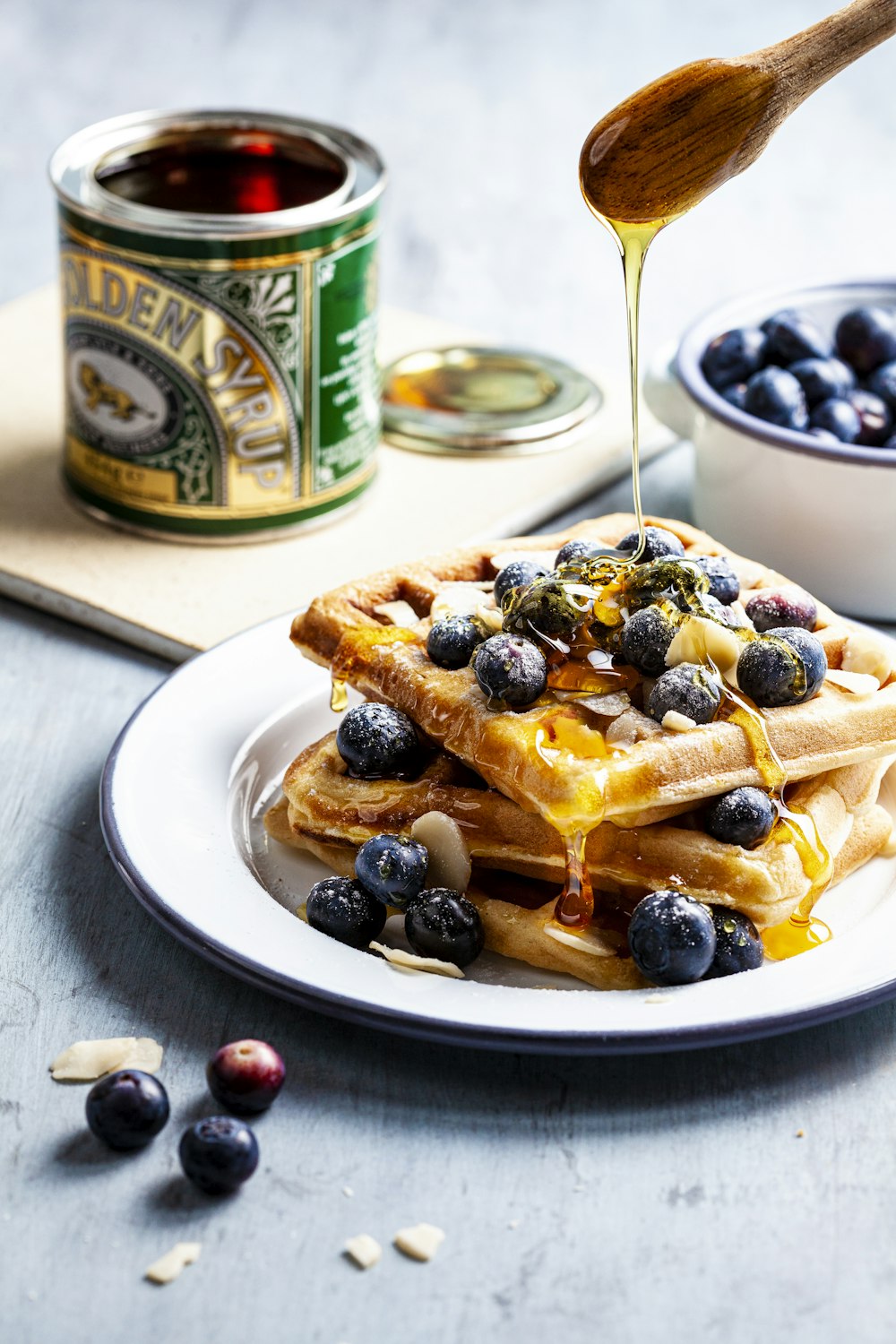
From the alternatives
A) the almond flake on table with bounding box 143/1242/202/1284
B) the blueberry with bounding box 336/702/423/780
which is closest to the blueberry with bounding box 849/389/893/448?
the blueberry with bounding box 336/702/423/780

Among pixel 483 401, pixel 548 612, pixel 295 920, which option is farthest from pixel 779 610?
pixel 483 401

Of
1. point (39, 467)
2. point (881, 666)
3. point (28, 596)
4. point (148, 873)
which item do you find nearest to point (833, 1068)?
point (881, 666)

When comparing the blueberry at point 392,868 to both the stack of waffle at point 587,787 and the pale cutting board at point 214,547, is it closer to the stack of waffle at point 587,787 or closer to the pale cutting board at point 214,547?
the stack of waffle at point 587,787

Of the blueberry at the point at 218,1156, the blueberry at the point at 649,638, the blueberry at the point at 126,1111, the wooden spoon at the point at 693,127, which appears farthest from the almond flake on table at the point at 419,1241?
the wooden spoon at the point at 693,127

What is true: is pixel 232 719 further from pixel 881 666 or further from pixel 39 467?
pixel 39 467

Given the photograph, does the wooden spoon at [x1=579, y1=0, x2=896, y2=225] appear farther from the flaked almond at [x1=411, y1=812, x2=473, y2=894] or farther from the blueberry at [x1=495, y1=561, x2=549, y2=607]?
the flaked almond at [x1=411, y1=812, x2=473, y2=894]

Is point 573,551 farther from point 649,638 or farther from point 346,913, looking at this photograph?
point 346,913

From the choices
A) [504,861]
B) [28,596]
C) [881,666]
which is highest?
[881,666]
